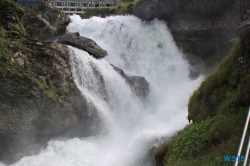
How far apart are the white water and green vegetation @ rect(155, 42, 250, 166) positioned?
3.69 metres

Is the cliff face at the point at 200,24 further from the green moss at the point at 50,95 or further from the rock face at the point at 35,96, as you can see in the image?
the green moss at the point at 50,95

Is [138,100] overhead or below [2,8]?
below

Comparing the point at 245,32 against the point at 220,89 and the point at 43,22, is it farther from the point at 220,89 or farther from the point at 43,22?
the point at 43,22

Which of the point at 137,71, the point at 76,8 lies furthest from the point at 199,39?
the point at 76,8

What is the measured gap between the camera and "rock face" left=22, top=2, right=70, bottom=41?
2580 cm

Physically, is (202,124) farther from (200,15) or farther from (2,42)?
(200,15)

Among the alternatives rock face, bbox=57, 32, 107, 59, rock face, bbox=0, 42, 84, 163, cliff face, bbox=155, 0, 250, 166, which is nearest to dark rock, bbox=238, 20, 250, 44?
cliff face, bbox=155, 0, 250, 166

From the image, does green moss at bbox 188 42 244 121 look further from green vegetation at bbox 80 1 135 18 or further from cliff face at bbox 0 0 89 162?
green vegetation at bbox 80 1 135 18

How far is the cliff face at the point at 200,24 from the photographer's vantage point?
22016 millimetres

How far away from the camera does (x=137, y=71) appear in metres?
22.3

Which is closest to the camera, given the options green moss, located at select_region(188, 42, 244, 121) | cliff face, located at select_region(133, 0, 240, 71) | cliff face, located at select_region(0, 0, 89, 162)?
green moss, located at select_region(188, 42, 244, 121)

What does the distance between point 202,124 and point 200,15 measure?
61.1 feet

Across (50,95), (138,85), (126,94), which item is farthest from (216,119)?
(138,85)

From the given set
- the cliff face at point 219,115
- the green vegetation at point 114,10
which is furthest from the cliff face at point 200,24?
the cliff face at point 219,115
